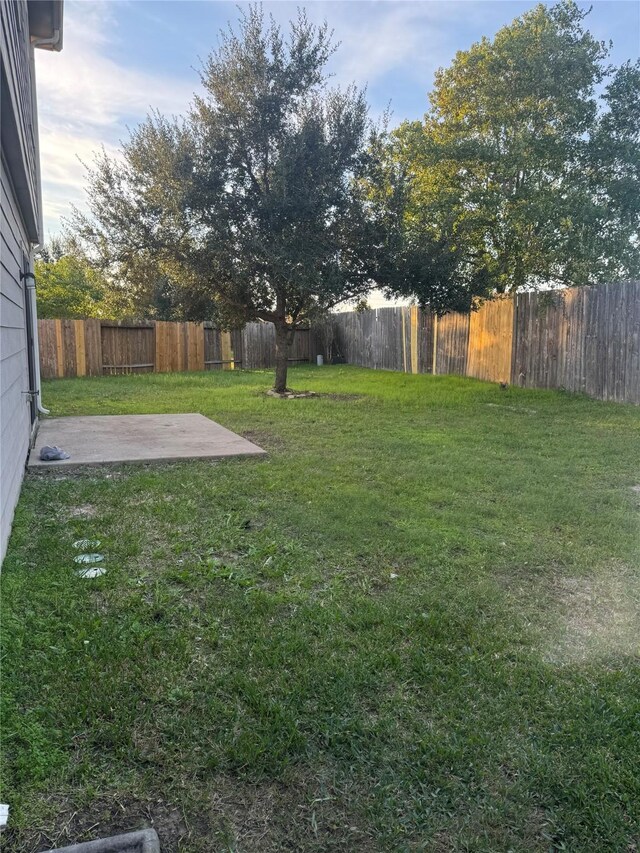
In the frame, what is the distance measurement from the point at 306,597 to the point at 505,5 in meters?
12.0

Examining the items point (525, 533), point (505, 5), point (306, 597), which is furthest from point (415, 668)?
point (505, 5)

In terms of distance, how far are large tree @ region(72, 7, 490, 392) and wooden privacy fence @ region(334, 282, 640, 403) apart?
4.44ft

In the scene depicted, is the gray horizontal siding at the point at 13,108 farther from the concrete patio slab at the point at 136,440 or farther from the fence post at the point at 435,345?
the fence post at the point at 435,345

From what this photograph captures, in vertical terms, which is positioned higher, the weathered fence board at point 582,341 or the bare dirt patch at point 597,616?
the weathered fence board at point 582,341

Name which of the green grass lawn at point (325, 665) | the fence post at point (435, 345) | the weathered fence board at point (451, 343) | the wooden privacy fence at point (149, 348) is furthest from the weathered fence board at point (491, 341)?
the green grass lawn at point (325, 665)

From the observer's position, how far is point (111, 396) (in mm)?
9227

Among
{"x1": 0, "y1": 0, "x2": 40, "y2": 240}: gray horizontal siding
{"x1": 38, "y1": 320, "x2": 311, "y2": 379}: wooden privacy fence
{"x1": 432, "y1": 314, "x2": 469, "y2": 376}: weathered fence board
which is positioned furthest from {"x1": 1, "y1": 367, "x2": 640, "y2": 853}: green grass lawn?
{"x1": 38, "y1": 320, "x2": 311, "y2": 379}: wooden privacy fence

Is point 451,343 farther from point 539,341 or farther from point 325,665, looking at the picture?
point 325,665

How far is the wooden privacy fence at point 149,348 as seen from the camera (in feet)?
41.6

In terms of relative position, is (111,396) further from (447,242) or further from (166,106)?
(447,242)

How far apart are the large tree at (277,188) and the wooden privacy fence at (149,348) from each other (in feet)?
14.5

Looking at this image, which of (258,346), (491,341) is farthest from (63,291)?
(491,341)

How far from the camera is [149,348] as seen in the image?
562 inches

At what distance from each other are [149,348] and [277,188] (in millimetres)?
7413
